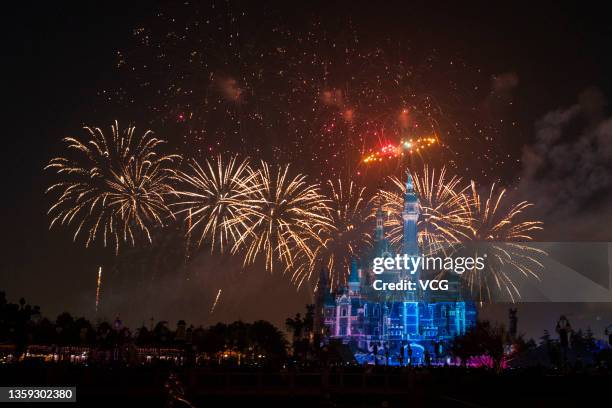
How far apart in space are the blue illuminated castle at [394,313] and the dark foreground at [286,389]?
101375 mm

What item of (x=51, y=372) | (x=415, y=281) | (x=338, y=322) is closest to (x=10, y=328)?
(x=51, y=372)

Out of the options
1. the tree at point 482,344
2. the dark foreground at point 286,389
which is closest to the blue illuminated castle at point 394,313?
the tree at point 482,344

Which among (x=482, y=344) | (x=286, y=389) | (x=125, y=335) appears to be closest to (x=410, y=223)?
(x=482, y=344)

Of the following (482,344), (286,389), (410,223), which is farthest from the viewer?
(410,223)

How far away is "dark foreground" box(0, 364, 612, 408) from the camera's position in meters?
36.9

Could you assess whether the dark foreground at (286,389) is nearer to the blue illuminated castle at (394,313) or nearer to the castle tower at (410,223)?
the blue illuminated castle at (394,313)

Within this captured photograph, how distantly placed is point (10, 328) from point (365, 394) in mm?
45347

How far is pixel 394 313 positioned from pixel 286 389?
125848 millimetres

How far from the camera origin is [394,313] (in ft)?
538

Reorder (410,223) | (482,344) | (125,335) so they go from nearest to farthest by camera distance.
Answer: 1. (125,335)
2. (482,344)
3. (410,223)

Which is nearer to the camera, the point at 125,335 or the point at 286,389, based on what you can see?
the point at 286,389

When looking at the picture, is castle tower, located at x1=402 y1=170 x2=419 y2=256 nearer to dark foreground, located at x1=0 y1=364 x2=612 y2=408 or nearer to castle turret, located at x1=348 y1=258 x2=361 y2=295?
castle turret, located at x1=348 y1=258 x2=361 y2=295

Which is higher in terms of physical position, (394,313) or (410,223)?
(410,223)

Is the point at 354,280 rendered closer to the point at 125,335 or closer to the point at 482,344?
the point at 482,344
